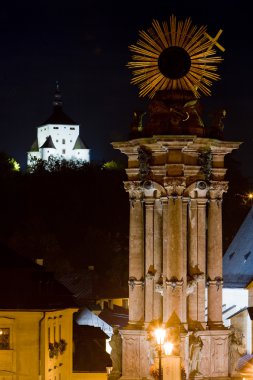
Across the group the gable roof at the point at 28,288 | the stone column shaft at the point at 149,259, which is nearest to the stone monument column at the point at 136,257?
the stone column shaft at the point at 149,259

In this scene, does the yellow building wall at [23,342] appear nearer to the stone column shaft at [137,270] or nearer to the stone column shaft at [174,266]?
the stone column shaft at [137,270]

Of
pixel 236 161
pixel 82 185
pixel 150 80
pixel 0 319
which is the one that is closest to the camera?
pixel 150 80

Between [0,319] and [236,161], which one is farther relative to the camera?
[236,161]

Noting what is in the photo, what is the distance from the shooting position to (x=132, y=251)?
2491 centimetres

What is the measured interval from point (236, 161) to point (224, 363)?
6773 cm

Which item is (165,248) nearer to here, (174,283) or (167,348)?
(174,283)

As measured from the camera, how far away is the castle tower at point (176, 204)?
79.8ft

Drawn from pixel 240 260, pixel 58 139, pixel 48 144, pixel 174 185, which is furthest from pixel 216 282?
pixel 58 139

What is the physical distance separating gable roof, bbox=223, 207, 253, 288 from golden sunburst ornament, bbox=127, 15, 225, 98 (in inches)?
951

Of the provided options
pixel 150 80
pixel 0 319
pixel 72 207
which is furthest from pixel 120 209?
pixel 150 80

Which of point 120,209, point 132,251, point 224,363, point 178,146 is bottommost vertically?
point 224,363

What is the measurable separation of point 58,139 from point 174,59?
164m

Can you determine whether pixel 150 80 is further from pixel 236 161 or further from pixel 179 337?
pixel 236 161

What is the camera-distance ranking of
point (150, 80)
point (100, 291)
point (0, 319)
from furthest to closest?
1. point (100, 291)
2. point (0, 319)
3. point (150, 80)
